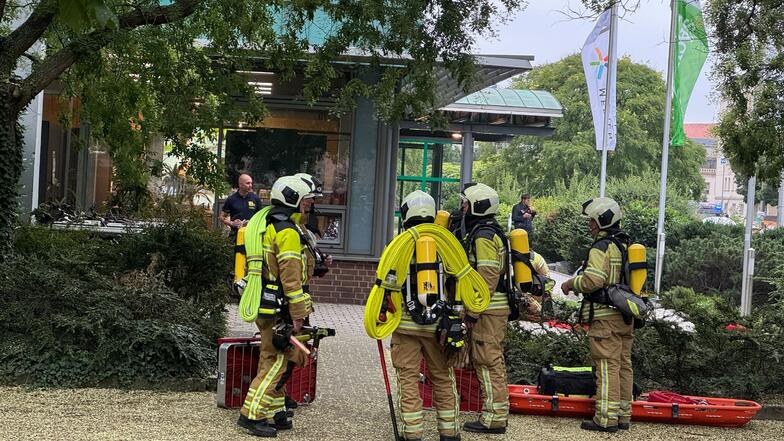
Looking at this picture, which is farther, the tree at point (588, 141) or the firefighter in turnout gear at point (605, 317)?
the tree at point (588, 141)

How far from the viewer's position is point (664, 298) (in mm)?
10281

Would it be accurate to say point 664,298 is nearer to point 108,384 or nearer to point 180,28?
point 108,384

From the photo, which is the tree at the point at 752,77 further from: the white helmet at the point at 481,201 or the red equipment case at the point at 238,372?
the red equipment case at the point at 238,372

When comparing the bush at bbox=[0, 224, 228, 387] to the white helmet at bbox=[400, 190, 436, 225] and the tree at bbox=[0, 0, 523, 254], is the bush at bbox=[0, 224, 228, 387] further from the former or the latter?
the white helmet at bbox=[400, 190, 436, 225]

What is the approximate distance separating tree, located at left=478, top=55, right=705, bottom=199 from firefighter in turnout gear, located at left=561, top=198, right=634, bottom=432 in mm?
49357

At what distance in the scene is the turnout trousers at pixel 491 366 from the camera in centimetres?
809

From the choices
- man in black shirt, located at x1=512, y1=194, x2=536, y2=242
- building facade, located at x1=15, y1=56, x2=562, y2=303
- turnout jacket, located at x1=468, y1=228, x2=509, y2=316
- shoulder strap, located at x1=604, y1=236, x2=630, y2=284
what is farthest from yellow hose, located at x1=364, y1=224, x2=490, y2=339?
man in black shirt, located at x1=512, y1=194, x2=536, y2=242

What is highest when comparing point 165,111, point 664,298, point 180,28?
point 180,28

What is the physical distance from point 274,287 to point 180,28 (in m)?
5.45

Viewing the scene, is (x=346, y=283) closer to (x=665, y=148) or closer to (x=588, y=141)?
(x=665, y=148)

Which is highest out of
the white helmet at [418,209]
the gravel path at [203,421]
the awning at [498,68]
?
the awning at [498,68]

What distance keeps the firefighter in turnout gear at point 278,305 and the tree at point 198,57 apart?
10.9 ft

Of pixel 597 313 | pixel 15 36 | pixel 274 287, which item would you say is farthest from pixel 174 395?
pixel 15 36

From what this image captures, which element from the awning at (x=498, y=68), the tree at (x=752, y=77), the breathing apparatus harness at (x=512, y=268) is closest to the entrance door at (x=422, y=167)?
the awning at (x=498, y=68)
